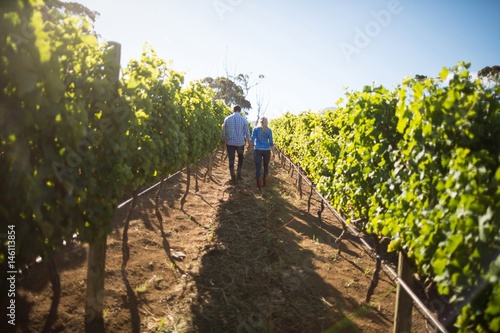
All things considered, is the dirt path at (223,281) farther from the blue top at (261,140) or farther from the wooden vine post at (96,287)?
the blue top at (261,140)

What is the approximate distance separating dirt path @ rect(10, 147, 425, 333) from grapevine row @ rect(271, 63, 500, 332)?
5.77 ft

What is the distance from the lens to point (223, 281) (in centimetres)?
446

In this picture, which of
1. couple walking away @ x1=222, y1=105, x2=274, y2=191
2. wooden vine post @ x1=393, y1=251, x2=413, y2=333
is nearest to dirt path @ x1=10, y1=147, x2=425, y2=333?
wooden vine post @ x1=393, y1=251, x2=413, y2=333

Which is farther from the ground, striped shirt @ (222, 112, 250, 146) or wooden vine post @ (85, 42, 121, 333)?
striped shirt @ (222, 112, 250, 146)

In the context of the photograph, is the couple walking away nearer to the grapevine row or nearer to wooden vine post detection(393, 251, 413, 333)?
the grapevine row

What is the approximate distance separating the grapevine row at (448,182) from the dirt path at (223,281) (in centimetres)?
176

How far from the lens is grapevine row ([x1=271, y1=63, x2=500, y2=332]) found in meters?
1.78

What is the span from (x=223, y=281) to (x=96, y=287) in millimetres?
1745

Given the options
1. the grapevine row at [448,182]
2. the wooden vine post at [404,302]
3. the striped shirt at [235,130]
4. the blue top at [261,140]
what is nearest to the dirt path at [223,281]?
the wooden vine post at [404,302]

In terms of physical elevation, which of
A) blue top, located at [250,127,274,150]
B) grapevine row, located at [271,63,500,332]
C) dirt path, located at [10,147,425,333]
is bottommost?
dirt path, located at [10,147,425,333]

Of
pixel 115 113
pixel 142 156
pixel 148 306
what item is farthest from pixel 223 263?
pixel 115 113

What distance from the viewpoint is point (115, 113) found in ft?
9.41

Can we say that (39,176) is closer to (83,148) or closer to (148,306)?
(83,148)

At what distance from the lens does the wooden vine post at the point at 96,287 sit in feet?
10.6
